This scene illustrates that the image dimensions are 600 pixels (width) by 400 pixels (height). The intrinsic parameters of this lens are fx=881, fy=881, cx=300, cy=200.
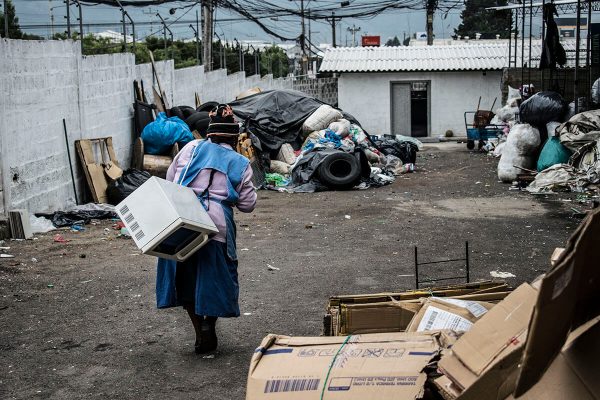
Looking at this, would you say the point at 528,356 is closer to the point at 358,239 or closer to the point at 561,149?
the point at 358,239

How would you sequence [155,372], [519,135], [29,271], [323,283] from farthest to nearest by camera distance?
[519,135] < [29,271] < [323,283] < [155,372]

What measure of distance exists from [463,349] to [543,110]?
43.7ft

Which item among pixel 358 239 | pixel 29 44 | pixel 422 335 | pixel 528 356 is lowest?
pixel 358 239

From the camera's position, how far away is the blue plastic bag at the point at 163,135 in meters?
15.3

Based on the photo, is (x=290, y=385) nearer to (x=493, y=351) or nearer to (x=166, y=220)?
(x=493, y=351)

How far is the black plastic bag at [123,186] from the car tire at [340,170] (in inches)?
126

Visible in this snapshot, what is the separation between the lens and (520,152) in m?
15.5

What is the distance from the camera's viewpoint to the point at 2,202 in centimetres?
1063

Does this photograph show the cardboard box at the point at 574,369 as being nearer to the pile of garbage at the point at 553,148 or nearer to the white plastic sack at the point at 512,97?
the pile of garbage at the point at 553,148

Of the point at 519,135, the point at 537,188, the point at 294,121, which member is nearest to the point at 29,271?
the point at 537,188

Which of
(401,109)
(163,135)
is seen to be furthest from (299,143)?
(401,109)

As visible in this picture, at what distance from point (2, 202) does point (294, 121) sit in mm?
9177

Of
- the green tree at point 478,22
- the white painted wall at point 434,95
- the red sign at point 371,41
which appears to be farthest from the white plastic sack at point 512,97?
the green tree at point 478,22

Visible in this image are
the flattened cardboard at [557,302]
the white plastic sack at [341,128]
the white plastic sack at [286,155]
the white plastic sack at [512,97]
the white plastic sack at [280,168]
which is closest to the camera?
the flattened cardboard at [557,302]
